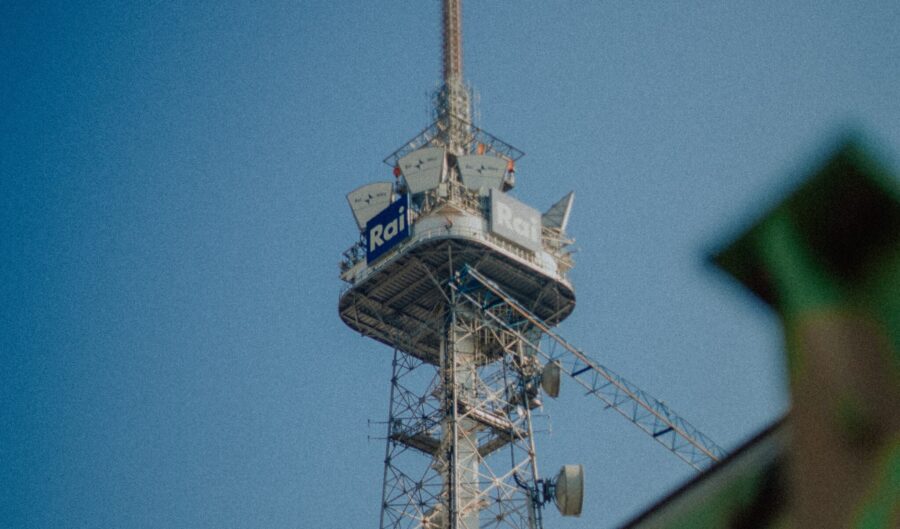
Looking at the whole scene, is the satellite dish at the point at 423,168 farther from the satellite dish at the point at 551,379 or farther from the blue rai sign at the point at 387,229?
the satellite dish at the point at 551,379

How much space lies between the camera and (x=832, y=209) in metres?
3.60

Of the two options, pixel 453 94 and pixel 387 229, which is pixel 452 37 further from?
pixel 387 229

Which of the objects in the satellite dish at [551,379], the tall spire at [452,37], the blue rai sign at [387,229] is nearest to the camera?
the satellite dish at [551,379]

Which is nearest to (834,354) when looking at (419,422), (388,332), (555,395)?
(555,395)

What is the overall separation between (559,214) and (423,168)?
8.35 m

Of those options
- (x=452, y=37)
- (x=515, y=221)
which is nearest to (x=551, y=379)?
(x=515, y=221)

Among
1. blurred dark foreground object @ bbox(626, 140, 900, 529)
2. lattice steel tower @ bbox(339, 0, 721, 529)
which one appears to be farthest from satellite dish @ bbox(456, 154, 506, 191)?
blurred dark foreground object @ bbox(626, 140, 900, 529)

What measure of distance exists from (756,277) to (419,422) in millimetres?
49651

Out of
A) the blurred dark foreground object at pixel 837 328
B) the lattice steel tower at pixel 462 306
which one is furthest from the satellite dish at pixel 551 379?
the blurred dark foreground object at pixel 837 328

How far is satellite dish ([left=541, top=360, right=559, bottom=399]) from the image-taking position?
160ft

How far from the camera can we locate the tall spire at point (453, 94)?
61531 millimetres

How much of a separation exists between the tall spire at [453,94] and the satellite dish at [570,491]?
70.5ft

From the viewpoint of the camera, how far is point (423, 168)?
55938mm

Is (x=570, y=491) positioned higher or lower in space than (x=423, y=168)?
lower
